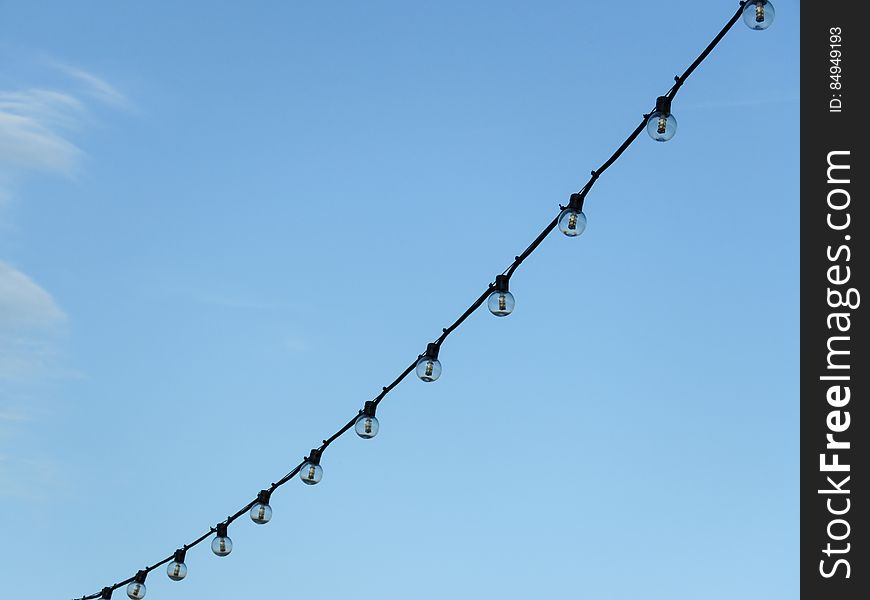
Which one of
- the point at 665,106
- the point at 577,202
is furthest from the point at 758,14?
the point at 577,202

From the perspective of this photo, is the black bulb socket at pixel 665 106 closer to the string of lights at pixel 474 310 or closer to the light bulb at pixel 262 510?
the string of lights at pixel 474 310

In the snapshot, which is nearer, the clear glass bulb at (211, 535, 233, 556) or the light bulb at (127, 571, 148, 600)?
the clear glass bulb at (211, 535, 233, 556)

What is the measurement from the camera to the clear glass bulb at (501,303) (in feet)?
23.9

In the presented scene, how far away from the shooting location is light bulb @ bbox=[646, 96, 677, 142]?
6.25 metres

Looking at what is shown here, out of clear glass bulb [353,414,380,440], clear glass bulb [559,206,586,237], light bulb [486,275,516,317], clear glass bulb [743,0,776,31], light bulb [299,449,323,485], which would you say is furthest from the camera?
light bulb [299,449,323,485]

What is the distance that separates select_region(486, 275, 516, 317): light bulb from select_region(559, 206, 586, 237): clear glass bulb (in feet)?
2.24

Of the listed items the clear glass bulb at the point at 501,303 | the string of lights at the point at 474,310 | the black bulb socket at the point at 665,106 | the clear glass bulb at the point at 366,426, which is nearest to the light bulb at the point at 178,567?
the string of lights at the point at 474,310

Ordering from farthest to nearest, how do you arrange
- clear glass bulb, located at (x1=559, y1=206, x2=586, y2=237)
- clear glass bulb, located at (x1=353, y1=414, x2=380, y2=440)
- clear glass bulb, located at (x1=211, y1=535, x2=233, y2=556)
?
clear glass bulb, located at (x1=211, y1=535, x2=233, y2=556)
clear glass bulb, located at (x1=353, y1=414, x2=380, y2=440)
clear glass bulb, located at (x1=559, y1=206, x2=586, y2=237)

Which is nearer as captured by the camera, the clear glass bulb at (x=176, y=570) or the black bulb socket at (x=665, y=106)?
the black bulb socket at (x=665, y=106)

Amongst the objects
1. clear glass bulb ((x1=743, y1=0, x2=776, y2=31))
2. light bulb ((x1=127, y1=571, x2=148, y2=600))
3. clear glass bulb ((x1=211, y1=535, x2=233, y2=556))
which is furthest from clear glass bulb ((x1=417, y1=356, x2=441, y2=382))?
light bulb ((x1=127, y1=571, x2=148, y2=600))

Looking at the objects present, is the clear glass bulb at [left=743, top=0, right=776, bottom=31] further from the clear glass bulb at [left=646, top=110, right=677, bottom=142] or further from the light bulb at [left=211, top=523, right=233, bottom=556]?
the light bulb at [left=211, top=523, right=233, bottom=556]
